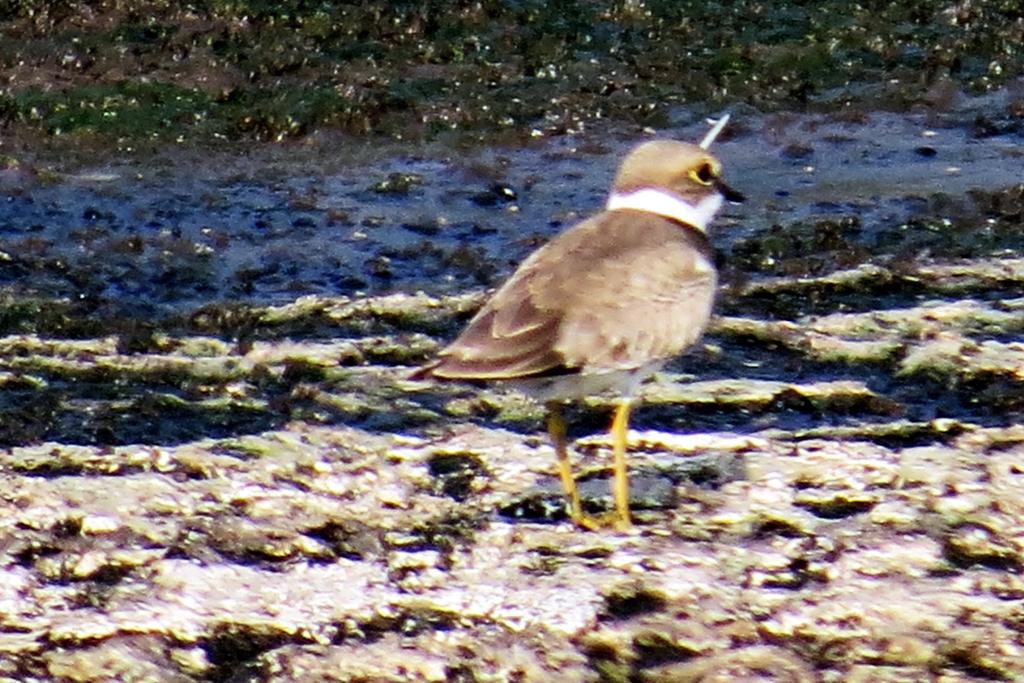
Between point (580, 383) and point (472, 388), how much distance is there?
141 centimetres

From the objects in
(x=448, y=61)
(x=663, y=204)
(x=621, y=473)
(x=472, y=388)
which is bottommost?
(x=472, y=388)

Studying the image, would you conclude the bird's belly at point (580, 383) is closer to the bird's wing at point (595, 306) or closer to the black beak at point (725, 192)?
the bird's wing at point (595, 306)

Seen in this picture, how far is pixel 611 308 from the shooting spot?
5449 mm

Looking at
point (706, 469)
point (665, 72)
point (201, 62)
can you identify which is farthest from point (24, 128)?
point (706, 469)

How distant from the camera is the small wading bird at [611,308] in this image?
17.2 ft

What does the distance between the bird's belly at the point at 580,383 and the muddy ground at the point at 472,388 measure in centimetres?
43

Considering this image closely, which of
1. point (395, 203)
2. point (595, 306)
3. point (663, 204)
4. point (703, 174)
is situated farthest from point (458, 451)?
point (395, 203)

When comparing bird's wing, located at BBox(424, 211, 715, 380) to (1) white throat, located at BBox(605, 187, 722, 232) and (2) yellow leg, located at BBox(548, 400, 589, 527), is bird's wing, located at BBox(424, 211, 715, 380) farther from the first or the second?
(2) yellow leg, located at BBox(548, 400, 589, 527)

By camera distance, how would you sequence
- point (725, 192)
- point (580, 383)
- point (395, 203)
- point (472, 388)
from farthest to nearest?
point (395, 203) → point (472, 388) → point (725, 192) → point (580, 383)

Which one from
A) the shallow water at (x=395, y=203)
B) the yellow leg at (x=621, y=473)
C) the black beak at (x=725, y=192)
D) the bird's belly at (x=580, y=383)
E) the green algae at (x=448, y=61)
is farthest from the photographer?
the green algae at (x=448, y=61)

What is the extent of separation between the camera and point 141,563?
5.29 m

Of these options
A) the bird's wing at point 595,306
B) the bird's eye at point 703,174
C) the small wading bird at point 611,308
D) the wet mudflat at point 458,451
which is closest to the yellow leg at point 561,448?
the small wading bird at point 611,308

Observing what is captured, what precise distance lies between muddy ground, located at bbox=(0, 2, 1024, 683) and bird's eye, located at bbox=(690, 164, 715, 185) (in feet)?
2.85

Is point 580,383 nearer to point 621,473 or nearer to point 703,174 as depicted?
point 621,473
